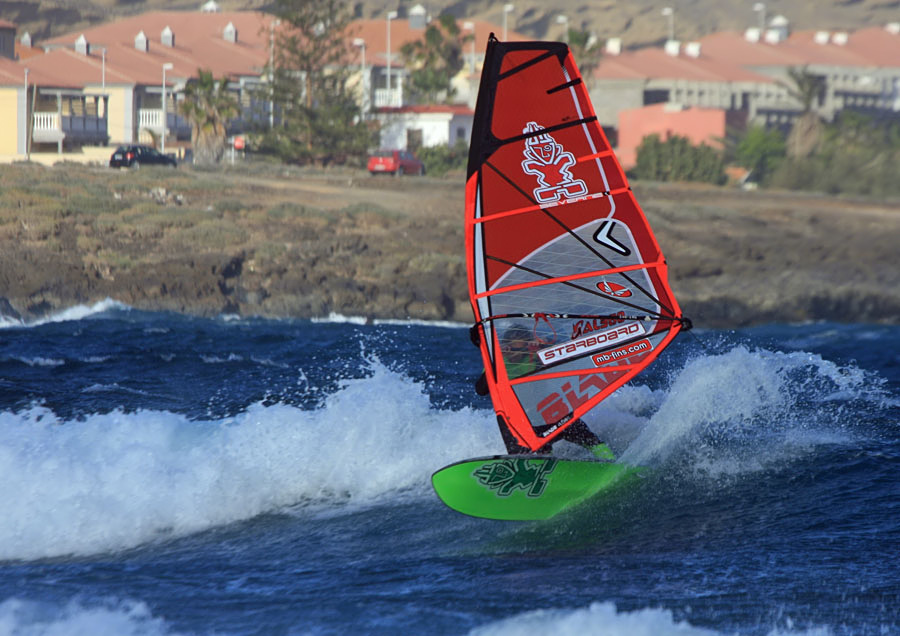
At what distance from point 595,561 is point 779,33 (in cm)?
6690

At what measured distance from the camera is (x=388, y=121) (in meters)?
38.7

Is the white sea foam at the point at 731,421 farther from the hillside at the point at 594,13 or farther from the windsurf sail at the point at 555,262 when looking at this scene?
the hillside at the point at 594,13

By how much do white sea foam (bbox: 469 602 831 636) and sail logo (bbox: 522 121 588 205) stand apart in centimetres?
276

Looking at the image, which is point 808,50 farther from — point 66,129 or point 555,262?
point 555,262

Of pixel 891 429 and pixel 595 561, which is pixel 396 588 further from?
pixel 891 429

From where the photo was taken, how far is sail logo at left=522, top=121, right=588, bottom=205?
22.9 feet

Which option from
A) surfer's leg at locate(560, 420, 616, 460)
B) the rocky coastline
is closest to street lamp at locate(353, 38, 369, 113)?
the rocky coastline

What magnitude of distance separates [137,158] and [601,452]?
24.3 metres

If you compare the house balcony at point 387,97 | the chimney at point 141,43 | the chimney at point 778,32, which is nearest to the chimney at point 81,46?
the chimney at point 141,43

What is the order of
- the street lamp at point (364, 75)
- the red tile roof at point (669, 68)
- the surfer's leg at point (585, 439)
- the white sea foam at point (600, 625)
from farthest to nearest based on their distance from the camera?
the red tile roof at point (669, 68), the street lamp at point (364, 75), the surfer's leg at point (585, 439), the white sea foam at point (600, 625)

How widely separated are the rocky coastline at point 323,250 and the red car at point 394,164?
2.86 m

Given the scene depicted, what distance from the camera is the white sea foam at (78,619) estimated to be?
5.42 metres

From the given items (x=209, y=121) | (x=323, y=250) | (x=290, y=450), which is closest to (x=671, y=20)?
(x=209, y=121)

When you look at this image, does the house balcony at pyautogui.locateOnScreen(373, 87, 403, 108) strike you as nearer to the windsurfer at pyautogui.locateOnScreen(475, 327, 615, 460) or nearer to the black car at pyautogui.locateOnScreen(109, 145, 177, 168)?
the black car at pyautogui.locateOnScreen(109, 145, 177, 168)
